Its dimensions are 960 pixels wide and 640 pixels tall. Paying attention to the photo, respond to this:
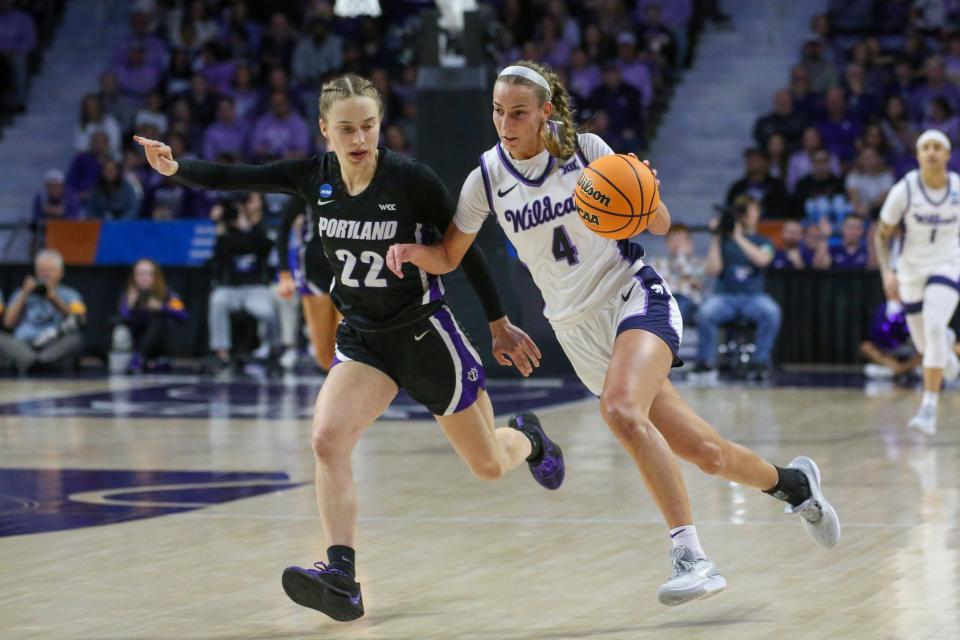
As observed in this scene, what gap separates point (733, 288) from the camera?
53.1 feet

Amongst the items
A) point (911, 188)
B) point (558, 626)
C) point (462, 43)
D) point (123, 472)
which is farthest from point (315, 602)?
point (462, 43)

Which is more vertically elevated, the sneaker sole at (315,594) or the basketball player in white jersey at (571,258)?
the basketball player in white jersey at (571,258)

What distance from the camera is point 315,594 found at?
5.40 metres

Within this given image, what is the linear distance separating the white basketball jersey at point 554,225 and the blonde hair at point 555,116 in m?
0.05

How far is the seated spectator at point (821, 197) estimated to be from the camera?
1767 cm

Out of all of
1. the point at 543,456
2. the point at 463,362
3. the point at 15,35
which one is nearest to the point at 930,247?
the point at 543,456

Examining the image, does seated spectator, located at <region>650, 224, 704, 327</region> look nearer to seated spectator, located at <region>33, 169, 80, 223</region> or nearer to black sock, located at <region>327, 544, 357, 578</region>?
seated spectator, located at <region>33, 169, 80, 223</region>

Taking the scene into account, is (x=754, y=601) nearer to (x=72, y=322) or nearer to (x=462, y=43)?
(x=462, y=43)

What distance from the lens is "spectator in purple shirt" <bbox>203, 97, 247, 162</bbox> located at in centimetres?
2048

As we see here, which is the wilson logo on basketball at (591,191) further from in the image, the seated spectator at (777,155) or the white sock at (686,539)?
the seated spectator at (777,155)

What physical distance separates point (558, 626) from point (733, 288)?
434 inches

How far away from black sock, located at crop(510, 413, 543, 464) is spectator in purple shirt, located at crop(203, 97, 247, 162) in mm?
13500

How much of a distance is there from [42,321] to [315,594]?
12.6 m

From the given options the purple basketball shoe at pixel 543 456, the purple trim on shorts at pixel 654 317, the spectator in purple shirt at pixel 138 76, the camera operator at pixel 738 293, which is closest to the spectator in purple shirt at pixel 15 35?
the spectator in purple shirt at pixel 138 76
